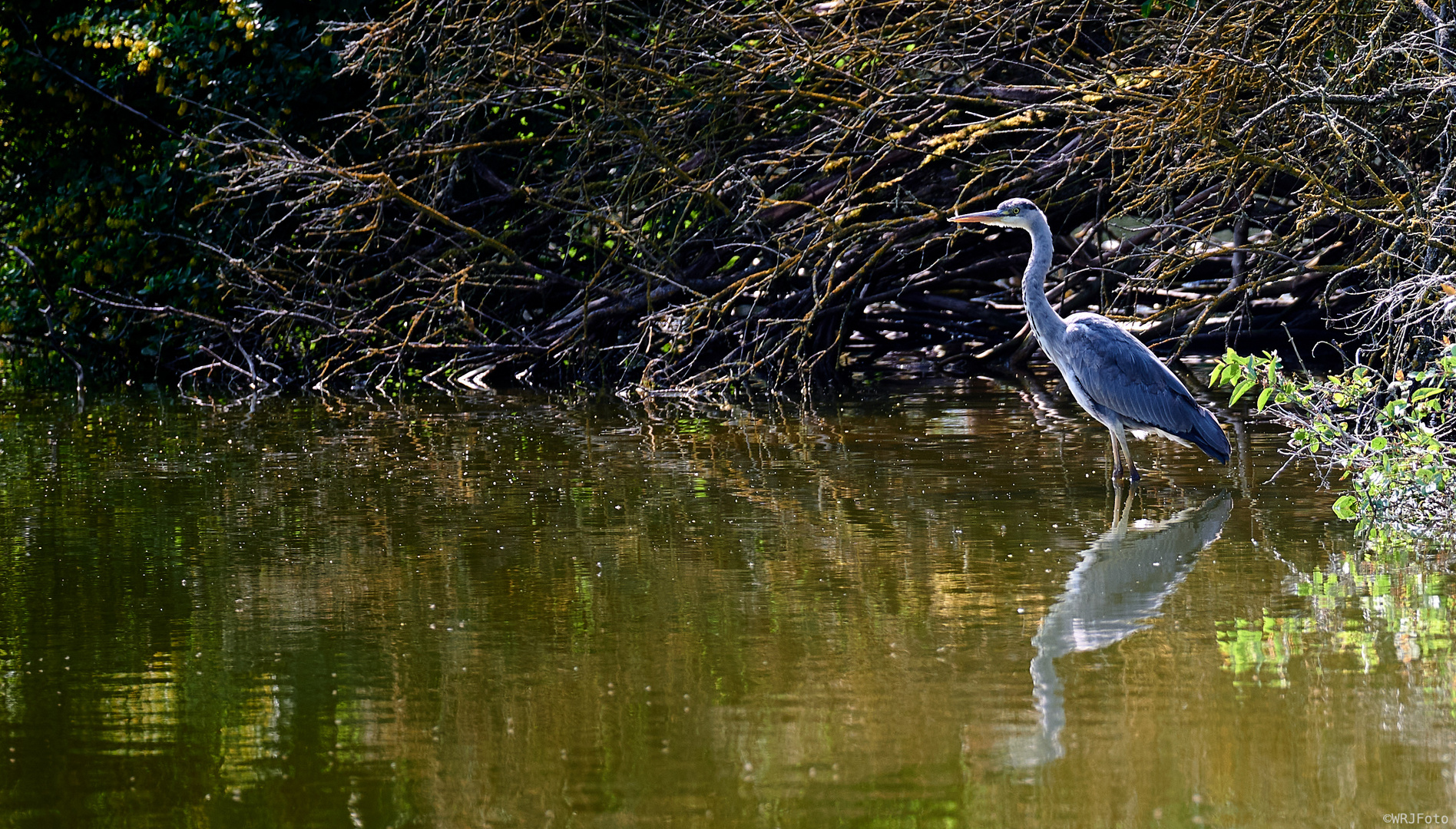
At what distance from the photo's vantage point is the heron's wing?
9.16 m

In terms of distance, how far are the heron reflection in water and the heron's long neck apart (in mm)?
1636

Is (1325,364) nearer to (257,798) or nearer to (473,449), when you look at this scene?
(473,449)

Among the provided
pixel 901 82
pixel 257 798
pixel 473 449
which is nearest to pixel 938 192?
pixel 901 82

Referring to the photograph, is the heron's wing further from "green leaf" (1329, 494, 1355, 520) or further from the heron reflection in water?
"green leaf" (1329, 494, 1355, 520)

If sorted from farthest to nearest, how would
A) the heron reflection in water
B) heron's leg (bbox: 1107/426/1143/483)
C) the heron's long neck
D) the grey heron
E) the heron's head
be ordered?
the heron's head
the heron's long neck
the grey heron
heron's leg (bbox: 1107/426/1143/483)
the heron reflection in water

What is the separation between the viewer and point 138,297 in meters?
17.2

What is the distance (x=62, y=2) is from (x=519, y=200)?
5.46 metres

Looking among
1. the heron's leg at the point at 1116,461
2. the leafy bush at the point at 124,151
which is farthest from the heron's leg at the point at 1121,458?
the leafy bush at the point at 124,151

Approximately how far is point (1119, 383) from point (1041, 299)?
2.76 feet

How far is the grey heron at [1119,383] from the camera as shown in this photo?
30.0ft

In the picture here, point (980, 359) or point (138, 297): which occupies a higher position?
point (138, 297)

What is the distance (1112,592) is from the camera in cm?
631

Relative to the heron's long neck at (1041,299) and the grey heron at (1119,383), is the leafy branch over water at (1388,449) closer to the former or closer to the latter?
the grey heron at (1119,383)

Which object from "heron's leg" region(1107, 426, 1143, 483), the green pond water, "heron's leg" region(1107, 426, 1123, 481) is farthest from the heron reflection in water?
"heron's leg" region(1107, 426, 1123, 481)
